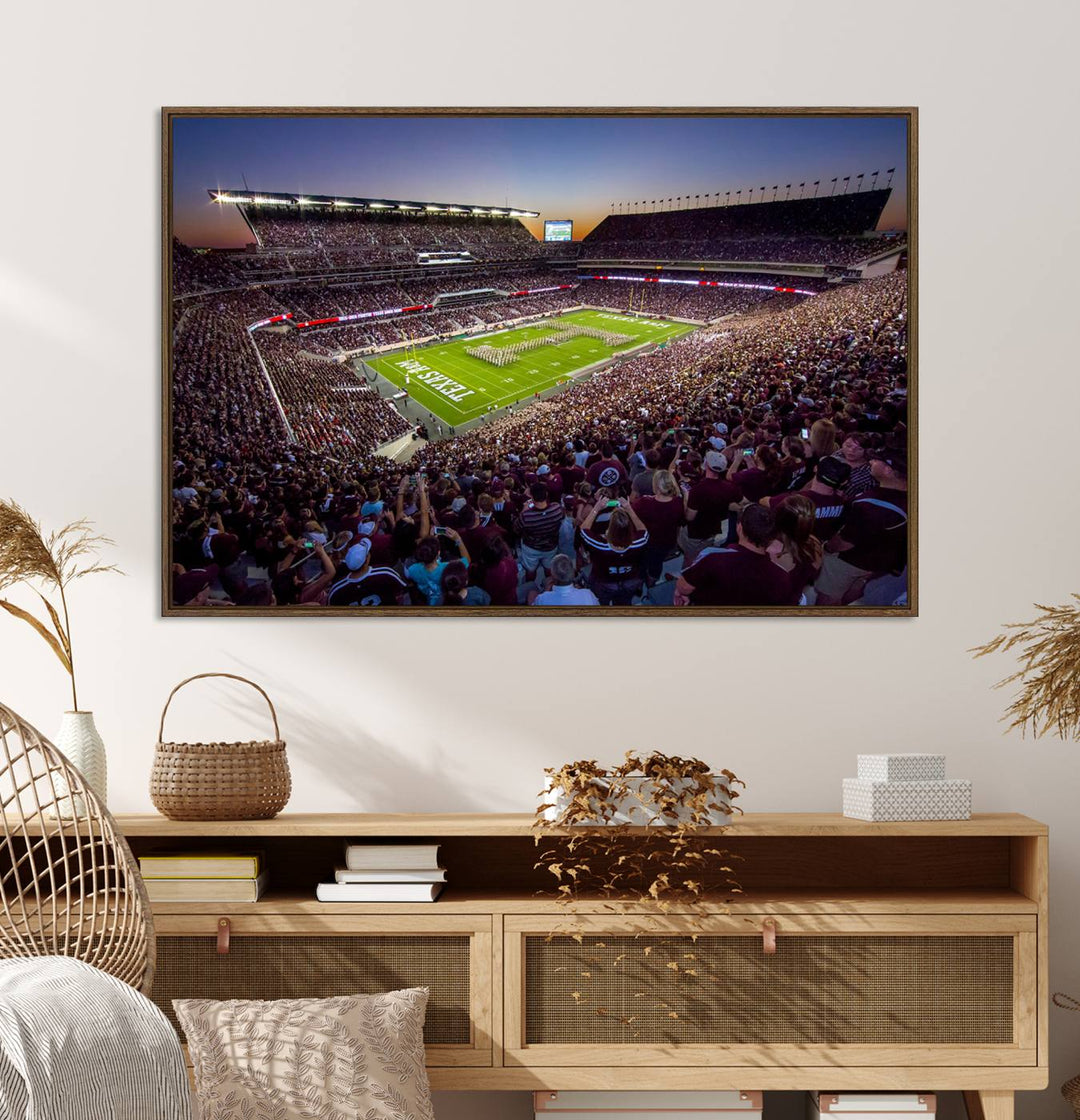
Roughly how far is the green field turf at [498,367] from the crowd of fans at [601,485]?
0.06 meters

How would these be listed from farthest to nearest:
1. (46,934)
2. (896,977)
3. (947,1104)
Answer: (947,1104) < (896,977) < (46,934)

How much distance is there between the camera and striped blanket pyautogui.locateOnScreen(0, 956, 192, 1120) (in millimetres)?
1547

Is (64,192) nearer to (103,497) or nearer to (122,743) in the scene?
(103,497)

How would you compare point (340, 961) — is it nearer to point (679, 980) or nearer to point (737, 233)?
point (679, 980)

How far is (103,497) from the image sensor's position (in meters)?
2.92

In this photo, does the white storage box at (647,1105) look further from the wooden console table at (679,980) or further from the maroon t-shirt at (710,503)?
the maroon t-shirt at (710,503)

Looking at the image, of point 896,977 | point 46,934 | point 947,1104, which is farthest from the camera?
point 947,1104

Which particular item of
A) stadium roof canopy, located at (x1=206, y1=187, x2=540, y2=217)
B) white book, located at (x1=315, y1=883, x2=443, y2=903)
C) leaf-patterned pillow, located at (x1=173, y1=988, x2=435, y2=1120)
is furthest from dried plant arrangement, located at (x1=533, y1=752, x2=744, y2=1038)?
stadium roof canopy, located at (x1=206, y1=187, x2=540, y2=217)

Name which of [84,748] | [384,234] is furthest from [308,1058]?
[384,234]

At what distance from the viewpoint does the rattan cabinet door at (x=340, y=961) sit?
2.47m

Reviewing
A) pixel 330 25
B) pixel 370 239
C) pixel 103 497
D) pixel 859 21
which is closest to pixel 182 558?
pixel 103 497

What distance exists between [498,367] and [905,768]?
4.37ft

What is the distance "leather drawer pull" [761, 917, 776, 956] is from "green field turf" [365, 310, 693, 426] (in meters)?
1.34

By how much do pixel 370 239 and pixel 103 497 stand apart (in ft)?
2.97
